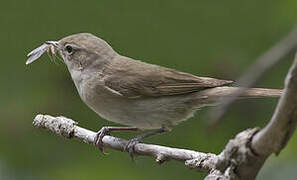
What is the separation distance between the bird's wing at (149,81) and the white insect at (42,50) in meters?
0.66

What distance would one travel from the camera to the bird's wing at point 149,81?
190 inches

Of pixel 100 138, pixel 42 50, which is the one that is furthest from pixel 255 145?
pixel 42 50

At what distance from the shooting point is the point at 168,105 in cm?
486

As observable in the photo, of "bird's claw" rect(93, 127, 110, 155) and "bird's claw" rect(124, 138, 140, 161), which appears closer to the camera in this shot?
"bird's claw" rect(124, 138, 140, 161)

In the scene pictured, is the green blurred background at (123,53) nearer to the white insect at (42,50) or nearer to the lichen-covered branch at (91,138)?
the white insect at (42,50)

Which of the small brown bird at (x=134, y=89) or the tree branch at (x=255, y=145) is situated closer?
the tree branch at (x=255, y=145)

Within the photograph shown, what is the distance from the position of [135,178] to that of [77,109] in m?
1.20

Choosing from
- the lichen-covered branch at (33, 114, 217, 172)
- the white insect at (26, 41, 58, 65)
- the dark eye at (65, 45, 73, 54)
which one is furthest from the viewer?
the dark eye at (65, 45, 73, 54)

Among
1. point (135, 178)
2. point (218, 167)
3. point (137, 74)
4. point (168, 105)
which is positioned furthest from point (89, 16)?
point (218, 167)

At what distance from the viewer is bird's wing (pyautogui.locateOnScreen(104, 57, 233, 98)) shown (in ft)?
15.8

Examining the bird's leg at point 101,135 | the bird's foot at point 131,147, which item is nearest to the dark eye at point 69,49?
the bird's leg at point 101,135

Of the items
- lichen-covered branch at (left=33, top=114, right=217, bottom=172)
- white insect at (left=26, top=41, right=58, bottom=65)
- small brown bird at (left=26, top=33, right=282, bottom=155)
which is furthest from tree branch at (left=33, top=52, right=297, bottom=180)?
white insect at (left=26, top=41, right=58, bottom=65)

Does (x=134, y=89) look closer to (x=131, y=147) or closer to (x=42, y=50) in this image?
(x=131, y=147)

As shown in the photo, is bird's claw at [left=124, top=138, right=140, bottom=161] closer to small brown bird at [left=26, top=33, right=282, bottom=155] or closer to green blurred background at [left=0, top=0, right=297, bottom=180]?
small brown bird at [left=26, top=33, right=282, bottom=155]
